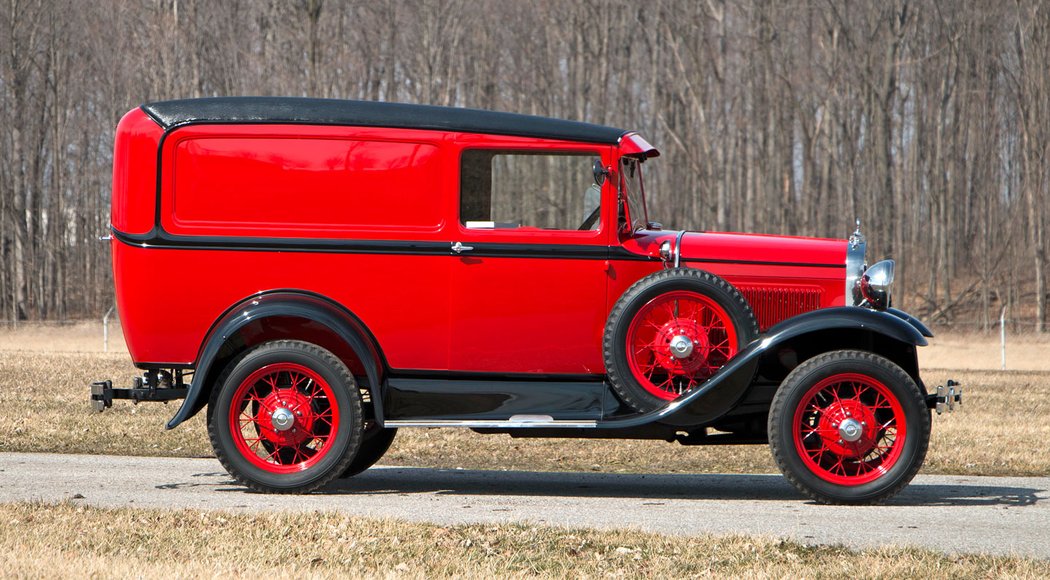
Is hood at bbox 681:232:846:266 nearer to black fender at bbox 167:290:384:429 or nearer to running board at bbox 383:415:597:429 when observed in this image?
running board at bbox 383:415:597:429

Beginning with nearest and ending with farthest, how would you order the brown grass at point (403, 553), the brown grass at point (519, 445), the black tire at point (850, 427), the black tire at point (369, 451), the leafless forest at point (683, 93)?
the brown grass at point (403, 553), the black tire at point (850, 427), the black tire at point (369, 451), the brown grass at point (519, 445), the leafless forest at point (683, 93)

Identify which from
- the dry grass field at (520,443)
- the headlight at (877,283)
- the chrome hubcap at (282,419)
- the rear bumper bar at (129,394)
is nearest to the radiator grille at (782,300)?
the headlight at (877,283)

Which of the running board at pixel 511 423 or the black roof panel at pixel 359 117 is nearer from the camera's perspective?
the running board at pixel 511 423

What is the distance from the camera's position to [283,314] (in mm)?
7324

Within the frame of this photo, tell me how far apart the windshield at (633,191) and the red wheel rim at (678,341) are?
2.44ft

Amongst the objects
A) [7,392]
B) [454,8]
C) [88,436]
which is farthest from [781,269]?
[454,8]

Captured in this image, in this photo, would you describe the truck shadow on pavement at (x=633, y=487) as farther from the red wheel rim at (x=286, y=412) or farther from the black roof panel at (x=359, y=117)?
the black roof panel at (x=359, y=117)

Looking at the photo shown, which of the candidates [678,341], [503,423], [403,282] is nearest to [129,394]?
[403,282]

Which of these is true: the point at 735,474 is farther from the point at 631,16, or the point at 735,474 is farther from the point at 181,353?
the point at 631,16

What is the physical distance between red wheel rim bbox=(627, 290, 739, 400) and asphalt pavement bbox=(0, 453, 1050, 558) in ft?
2.66

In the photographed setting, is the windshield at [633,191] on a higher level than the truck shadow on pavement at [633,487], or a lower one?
higher

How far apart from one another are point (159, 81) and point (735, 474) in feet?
108

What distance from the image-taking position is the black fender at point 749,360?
278 inches

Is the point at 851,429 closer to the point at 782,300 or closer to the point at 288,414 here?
the point at 782,300
